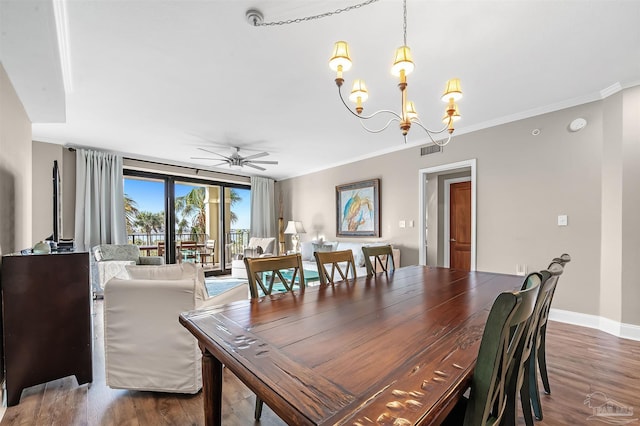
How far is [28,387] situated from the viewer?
1897 millimetres

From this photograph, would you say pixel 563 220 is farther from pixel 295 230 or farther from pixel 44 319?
pixel 44 319

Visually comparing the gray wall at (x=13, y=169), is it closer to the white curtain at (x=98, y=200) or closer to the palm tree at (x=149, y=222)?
the white curtain at (x=98, y=200)

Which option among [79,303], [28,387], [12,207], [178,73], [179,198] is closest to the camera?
[28,387]

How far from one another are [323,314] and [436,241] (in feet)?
14.6

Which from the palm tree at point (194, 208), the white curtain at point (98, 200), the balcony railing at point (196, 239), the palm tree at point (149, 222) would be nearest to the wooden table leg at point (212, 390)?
the white curtain at point (98, 200)

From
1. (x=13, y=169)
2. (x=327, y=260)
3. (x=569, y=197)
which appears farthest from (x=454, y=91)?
(x=13, y=169)

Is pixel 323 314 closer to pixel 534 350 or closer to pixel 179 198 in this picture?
pixel 534 350

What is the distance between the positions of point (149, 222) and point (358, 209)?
4139mm

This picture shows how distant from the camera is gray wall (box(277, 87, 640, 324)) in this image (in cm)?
273

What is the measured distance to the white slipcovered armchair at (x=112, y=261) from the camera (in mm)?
4108

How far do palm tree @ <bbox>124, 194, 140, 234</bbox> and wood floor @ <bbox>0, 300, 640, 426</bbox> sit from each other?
3.65 m

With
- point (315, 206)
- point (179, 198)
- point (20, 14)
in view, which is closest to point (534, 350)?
point (20, 14)

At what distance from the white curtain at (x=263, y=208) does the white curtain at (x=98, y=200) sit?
8.79ft

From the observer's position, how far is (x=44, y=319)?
1.92 metres
